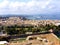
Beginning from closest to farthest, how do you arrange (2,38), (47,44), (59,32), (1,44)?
(47,44), (1,44), (2,38), (59,32)

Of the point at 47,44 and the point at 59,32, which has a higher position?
the point at 47,44

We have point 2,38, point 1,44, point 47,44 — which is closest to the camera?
point 47,44

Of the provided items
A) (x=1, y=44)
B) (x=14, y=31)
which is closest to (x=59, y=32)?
(x=14, y=31)

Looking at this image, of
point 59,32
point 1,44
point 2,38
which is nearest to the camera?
point 1,44

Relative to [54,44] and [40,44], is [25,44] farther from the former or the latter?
[54,44]

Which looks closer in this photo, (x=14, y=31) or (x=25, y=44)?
(x=25, y=44)

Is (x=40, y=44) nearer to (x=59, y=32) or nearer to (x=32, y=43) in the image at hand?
(x=32, y=43)

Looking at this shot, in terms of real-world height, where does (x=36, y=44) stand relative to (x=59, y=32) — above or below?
above

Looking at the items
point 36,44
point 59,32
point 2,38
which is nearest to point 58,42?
point 36,44

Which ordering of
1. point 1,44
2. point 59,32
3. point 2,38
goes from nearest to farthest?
point 1,44, point 2,38, point 59,32
